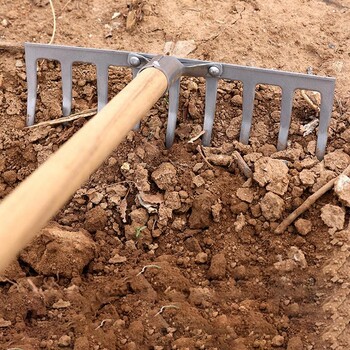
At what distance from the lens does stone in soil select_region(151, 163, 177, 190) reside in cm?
262

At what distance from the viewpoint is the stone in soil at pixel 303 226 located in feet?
7.98

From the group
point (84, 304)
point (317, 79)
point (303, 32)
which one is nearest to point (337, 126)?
point (317, 79)

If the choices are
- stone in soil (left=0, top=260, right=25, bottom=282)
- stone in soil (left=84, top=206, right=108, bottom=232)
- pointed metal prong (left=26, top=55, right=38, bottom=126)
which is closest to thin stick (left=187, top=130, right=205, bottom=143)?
stone in soil (left=84, top=206, right=108, bottom=232)

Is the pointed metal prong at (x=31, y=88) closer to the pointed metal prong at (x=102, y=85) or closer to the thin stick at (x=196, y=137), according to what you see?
the pointed metal prong at (x=102, y=85)

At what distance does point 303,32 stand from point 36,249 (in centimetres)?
202

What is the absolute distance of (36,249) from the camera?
2295mm

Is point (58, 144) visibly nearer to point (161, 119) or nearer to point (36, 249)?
point (161, 119)

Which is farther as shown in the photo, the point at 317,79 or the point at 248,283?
the point at 317,79

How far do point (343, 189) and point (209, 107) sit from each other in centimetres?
78

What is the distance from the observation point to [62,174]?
1.62 m

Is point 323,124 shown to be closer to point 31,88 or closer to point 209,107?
point 209,107

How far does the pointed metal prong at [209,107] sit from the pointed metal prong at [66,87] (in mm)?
688

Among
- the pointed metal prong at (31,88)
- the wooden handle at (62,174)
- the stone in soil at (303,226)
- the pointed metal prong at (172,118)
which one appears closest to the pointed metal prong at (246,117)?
the pointed metal prong at (172,118)

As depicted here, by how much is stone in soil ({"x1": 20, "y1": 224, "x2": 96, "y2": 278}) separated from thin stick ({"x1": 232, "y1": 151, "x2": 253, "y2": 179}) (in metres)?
0.79
